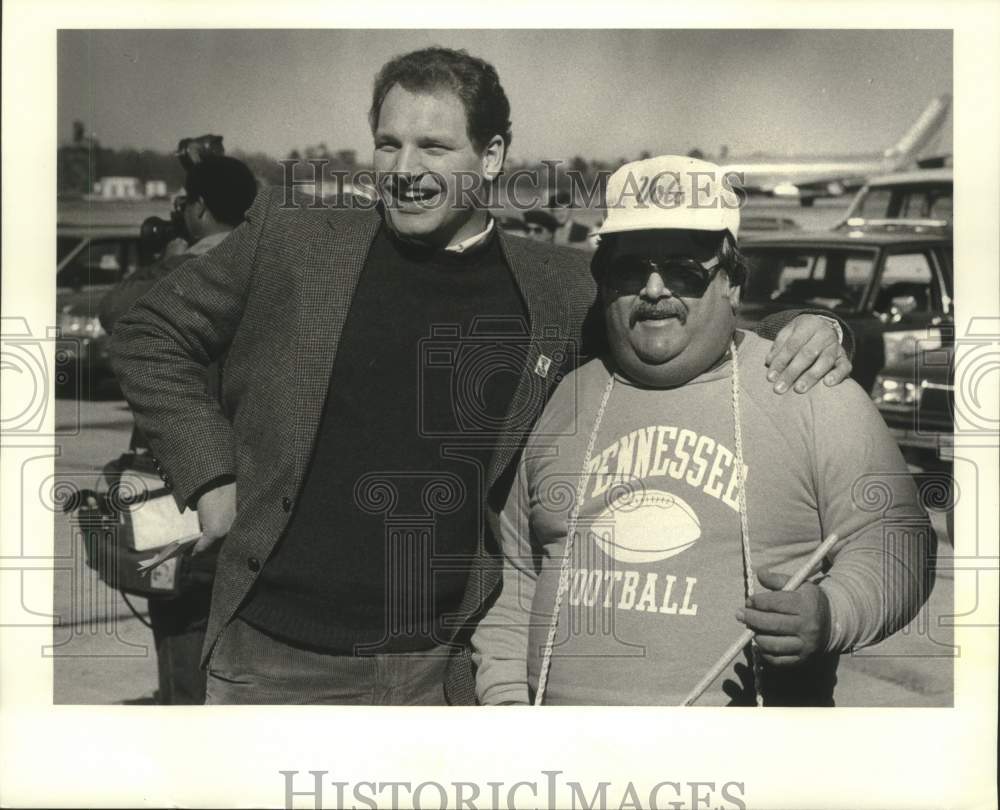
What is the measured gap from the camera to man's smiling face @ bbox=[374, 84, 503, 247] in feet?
10.3

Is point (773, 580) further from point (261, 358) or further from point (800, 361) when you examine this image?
point (261, 358)

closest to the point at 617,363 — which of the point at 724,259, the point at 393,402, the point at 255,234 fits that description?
the point at 724,259

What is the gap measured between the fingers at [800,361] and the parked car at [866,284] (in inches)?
15.3

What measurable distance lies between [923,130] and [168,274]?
2.01 meters

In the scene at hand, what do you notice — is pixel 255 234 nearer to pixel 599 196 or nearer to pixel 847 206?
pixel 599 196

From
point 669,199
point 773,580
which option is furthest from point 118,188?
point 773,580

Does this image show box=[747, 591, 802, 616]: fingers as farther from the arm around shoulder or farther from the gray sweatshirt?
the arm around shoulder

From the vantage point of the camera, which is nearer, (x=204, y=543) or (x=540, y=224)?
(x=204, y=543)

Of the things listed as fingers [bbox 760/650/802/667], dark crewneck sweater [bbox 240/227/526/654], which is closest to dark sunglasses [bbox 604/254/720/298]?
dark crewneck sweater [bbox 240/227/526/654]

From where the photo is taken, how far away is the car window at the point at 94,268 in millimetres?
3500

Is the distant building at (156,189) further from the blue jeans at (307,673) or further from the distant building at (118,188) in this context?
the blue jeans at (307,673)

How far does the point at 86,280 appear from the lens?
3512mm

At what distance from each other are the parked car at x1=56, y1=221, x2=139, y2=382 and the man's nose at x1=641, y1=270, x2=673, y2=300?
1421 mm

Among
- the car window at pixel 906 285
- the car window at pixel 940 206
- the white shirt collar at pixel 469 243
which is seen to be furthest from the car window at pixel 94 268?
the car window at pixel 906 285
